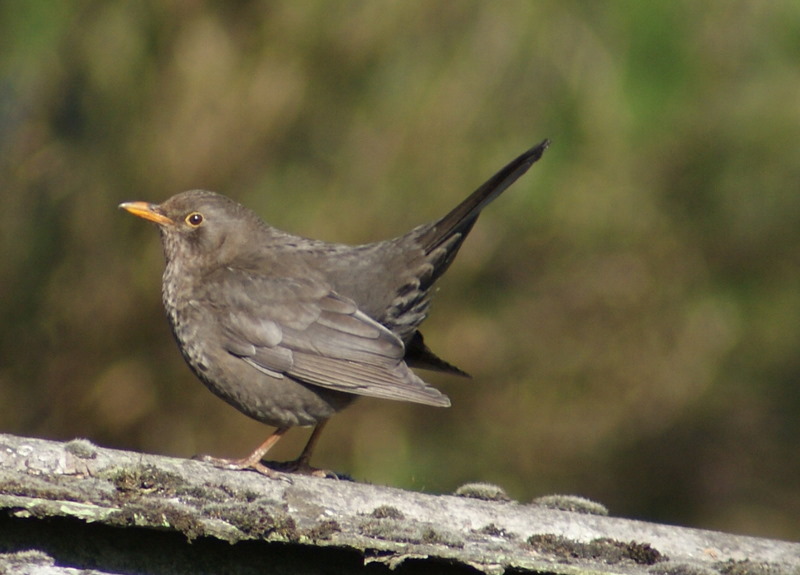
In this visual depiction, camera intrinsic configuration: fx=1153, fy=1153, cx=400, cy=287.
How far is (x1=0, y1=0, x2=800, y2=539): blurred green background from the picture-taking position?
6297mm

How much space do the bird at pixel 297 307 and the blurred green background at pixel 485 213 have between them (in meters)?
1.71

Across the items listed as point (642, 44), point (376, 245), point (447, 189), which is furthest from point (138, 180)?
point (642, 44)

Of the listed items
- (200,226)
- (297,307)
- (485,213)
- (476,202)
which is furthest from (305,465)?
(485,213)

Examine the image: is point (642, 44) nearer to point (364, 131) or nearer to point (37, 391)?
point (364, 131)

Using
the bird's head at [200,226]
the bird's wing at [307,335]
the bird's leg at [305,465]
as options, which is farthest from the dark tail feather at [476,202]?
the bird's leg at [305,465]

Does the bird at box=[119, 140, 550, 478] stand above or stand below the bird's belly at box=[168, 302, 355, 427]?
above

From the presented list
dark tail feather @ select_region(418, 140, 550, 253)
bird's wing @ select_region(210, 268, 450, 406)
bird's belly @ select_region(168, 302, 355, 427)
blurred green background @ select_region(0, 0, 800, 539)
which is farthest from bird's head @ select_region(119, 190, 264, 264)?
blurred green background @ select_region(0, 0, 800, 539)

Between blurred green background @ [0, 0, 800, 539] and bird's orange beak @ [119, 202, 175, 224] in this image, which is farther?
blurred green background @ [0, 0, 800, 539]

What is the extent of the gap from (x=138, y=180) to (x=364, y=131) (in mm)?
1313

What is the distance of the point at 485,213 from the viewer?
6770 millimetres

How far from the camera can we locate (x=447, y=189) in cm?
655

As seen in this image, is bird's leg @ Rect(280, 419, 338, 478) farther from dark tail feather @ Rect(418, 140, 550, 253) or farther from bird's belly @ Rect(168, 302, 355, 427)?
dark tail feather @ Rect(418, 140, 550, 253)

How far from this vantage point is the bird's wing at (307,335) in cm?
414

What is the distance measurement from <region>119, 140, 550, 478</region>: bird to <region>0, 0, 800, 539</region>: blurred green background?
171cm
